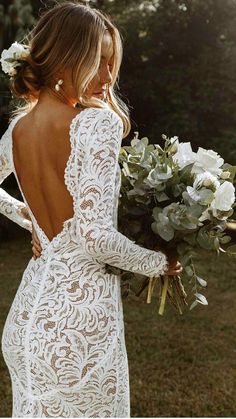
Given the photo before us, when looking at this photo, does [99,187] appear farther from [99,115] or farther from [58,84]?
[58,84]

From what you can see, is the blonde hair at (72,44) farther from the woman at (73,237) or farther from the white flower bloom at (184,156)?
the white flower bloom at (184,156)

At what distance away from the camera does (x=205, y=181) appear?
243cm

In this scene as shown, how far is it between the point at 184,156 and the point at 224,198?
24 centimetres

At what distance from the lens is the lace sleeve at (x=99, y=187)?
86.1 inches

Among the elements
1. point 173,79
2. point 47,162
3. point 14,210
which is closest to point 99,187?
point 47,162

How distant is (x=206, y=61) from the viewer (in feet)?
37.6

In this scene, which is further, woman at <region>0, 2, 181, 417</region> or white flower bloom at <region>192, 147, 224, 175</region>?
white flower bloom at <region>192, 147, 224, 175</region>

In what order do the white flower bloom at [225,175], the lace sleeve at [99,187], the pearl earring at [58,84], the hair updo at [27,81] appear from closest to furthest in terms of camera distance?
the lace sleeve at [99,187]
the pearl earring at [58,84]
the hair updo at [27,81]
the white flower bloom at [225,175]

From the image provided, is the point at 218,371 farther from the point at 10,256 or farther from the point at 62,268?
the point at 10,256

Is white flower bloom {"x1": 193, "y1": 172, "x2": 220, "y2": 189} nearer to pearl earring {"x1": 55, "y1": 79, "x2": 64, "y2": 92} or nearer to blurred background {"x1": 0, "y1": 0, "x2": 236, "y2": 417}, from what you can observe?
pearl earring {"x1": 55, "y1": 79, "x2": 64, "y2": 92}

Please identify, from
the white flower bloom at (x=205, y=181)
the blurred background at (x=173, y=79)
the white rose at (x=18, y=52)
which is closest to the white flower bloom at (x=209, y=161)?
the white flower bloom at (x=205, y=181)

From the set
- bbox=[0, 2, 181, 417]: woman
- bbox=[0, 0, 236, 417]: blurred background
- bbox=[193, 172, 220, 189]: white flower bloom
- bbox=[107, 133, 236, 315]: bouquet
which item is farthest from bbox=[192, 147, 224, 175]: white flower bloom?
bbox=[0, 0, 236, 417]: blurred background

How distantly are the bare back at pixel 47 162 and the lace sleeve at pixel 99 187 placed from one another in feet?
0.29

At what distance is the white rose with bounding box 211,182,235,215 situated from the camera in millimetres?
2434
